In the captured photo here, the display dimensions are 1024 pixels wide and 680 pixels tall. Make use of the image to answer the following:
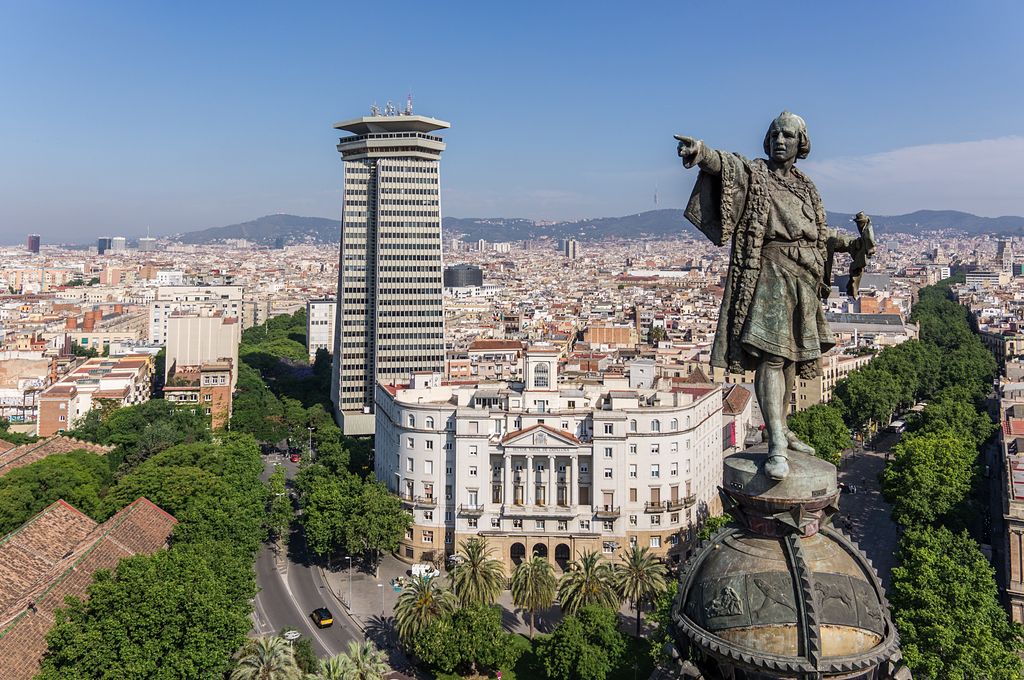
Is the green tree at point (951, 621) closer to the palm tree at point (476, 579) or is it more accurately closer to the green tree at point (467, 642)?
the green tree at point (467, 642)

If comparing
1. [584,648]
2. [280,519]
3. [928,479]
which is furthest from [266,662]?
[928,479]

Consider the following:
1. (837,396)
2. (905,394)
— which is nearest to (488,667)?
(837,396)

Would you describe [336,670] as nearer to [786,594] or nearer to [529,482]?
[529,482]

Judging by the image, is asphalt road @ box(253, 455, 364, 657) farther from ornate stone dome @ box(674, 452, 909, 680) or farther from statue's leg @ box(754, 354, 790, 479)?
statue's leg @ box(754, 354, 790, 479)

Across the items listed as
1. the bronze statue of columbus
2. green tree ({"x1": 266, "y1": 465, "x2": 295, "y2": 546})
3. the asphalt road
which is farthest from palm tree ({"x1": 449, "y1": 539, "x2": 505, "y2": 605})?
the bronze statue of columbus

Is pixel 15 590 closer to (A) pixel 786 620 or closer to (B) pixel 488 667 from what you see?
(B) pixel 488 667

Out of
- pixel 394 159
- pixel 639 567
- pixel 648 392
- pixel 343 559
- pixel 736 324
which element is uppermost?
pixel 394 159
